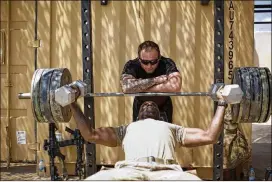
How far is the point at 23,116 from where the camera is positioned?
4.98 metres

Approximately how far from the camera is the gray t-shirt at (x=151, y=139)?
2318 millimetres

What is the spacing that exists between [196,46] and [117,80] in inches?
36.1

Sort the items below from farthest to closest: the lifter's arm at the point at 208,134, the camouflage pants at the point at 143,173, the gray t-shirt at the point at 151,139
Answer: the lifter's arm at the point at 208,134
the gray t-shirt at the point at 151,139
the camouflage pants at the point at 143,173

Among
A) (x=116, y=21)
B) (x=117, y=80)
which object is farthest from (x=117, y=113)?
(x=116, y=21)

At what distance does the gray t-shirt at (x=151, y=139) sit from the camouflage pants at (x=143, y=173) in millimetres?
89

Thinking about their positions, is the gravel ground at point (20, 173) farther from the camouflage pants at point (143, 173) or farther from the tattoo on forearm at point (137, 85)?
the camouflage pants at point (143, 173)

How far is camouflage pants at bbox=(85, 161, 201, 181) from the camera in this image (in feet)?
6.82

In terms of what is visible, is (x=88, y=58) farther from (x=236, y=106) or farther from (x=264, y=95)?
(x=264, y=95)

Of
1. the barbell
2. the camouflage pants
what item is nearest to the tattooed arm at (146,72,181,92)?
the barbell

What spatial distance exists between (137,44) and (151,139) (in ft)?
7.64

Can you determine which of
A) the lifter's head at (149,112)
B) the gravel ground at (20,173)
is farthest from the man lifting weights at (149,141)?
the gravel ground at (20,173)

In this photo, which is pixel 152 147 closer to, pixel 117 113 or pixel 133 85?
pixel 133 85

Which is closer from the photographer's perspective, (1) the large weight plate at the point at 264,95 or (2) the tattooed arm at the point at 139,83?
(1) the large weight plate at the point at 264,95

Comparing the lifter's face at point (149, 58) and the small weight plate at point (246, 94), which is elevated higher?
the lifter's face at point (149, 58)
